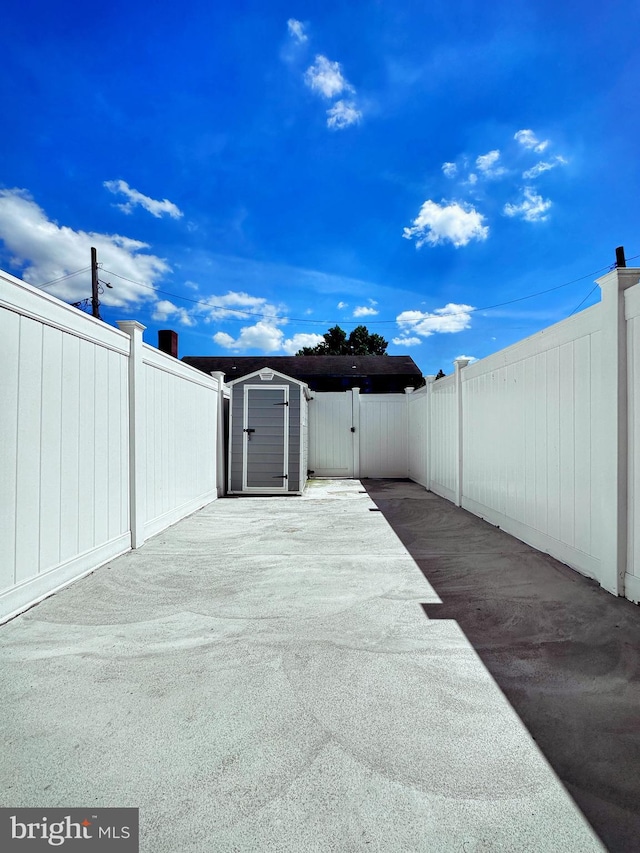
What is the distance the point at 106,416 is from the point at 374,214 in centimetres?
997

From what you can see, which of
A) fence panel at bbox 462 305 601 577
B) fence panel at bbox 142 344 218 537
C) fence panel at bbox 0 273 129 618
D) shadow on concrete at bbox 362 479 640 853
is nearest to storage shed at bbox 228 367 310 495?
fence panel at bbox 142 344 218 537

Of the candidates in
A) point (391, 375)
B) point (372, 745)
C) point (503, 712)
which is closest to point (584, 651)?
point (503, 712)

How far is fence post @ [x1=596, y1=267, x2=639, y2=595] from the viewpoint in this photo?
253 cm

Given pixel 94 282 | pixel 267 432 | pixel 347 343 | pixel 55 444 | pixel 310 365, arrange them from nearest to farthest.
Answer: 1. pixel 55 444
2. pixel 267 432
3. pixel 94 282
4. pixel 310 365
5. pixel 347 343

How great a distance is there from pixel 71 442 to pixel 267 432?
14.3 feet

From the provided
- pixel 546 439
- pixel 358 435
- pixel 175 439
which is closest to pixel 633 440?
pixel 546 439

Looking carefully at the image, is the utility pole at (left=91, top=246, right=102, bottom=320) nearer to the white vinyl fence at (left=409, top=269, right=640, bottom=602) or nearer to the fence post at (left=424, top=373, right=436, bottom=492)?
the fence post at (left=424, top=373, right=436, bottom=492)

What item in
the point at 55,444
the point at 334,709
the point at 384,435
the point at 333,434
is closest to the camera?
the point at 334,709

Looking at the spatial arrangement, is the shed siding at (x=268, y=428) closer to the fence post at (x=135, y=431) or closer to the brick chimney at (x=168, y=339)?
the brick chimney at (x=168, y=339)

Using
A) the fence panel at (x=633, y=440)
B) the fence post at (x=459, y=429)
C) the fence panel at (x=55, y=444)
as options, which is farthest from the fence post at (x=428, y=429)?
the fence panel at (x=55, y=444)

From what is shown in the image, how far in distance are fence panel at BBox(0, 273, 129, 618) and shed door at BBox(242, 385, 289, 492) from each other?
11.6 feet

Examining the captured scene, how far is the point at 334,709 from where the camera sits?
58.1 inches

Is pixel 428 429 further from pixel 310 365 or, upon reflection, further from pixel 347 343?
pixel 347 343

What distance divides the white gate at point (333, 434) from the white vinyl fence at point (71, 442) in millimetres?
5207
